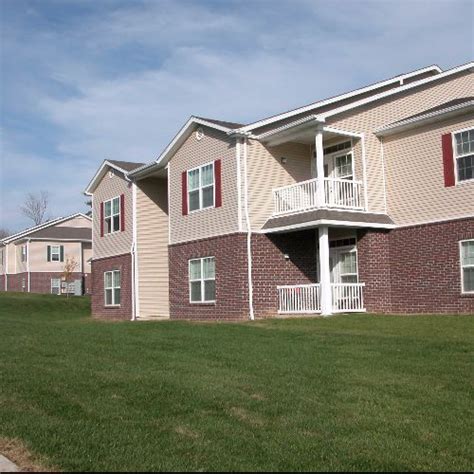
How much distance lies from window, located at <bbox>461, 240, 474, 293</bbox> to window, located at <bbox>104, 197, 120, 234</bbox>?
14.4 m

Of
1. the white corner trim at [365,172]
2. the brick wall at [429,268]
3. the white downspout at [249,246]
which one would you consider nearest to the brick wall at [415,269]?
the brick wall at [429,268]

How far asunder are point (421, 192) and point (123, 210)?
1252cm

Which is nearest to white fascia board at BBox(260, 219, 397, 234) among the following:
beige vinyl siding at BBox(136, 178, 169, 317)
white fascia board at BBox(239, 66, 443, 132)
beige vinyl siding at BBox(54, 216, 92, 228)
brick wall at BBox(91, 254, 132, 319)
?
white fascia board at BBox(239, 66, 443, 132)

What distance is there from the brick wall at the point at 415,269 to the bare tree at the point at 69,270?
2990 cm

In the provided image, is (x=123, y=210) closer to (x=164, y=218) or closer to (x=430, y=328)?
(x=164, y=218)

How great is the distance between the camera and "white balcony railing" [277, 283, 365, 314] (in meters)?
18.7

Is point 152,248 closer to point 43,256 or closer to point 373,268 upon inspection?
point 373,268

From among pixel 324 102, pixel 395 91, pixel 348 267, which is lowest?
pixel 348 267

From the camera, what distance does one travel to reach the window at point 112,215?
27.0 m

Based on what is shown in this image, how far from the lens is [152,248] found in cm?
2553

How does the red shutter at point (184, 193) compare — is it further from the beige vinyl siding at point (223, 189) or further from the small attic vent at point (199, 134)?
the small attic vent at point (199, 134)

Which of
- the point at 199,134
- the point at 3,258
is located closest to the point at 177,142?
the point at 199,134

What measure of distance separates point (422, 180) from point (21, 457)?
15.0 metres

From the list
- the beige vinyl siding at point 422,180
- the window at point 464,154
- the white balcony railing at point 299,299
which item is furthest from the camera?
the white balcony railing at point 299,299
